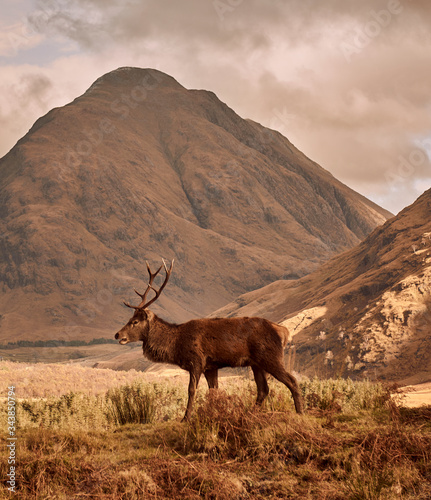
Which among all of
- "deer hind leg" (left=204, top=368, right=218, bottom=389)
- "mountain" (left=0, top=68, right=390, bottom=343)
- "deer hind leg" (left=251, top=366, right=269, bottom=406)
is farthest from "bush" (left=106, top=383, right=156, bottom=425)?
"mountain" (left=0, top=68, right=390, bottom=343)

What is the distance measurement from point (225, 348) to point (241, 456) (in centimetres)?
264

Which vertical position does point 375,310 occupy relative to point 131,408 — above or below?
above

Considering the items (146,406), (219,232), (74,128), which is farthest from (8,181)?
(146,406)

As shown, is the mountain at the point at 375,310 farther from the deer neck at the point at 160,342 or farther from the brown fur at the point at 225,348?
the deer neck at the point at 160,342

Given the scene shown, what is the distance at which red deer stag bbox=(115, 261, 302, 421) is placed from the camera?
32.1 ft

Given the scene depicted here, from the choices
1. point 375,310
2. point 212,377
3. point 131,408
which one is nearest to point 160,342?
point 212,377

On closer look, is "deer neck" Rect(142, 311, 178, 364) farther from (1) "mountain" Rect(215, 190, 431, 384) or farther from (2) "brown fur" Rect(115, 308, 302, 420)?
(1) "mountain" Rect(215, 190, 431, 384)

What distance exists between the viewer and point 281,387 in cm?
1186

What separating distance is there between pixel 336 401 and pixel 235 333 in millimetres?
2806

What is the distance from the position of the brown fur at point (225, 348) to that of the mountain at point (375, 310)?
51.4ft

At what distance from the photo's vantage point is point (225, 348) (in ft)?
32.3

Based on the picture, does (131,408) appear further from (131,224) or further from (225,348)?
(131,224)

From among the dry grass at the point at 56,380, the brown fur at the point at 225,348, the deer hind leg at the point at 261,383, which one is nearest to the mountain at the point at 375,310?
the dry grass at the point at 56,380

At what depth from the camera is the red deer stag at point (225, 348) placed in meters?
Result: 9.80
